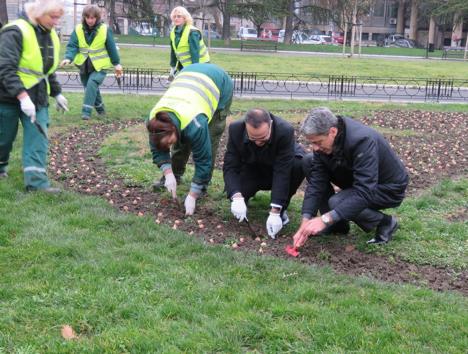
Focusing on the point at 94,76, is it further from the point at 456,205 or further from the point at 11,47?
the point at 456,205

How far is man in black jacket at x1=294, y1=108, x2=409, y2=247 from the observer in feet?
13.9

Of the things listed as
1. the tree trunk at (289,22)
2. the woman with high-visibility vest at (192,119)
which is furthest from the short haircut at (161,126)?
the tree trunk at (289,22)

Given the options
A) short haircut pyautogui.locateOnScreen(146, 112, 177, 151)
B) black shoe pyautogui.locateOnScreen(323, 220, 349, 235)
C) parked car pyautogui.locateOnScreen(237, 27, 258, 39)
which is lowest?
black shoe pyautogui.locateOnScreen(323, 220, 349, 235)

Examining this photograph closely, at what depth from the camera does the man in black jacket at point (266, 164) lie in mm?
4895

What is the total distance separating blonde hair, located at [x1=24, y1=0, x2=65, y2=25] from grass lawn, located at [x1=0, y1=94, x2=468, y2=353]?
1862 millimetres

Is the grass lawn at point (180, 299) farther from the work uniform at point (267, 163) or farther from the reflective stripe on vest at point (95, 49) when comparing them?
the reflective stripe on vest at point (95, 49)

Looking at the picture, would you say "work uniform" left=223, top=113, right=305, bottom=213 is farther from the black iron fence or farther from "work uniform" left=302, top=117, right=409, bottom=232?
the black iron fence

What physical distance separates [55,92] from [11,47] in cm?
90

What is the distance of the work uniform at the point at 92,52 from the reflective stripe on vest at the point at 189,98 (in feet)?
15.2

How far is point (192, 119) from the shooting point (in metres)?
4.79

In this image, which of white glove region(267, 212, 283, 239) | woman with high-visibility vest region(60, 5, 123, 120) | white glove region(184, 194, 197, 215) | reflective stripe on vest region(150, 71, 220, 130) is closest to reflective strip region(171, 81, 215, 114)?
reflective stripe on vest region(150, 71, 220, 130)

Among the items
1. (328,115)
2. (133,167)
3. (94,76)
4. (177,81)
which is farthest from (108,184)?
(94,76)

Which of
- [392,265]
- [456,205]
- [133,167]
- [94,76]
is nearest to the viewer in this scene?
[392,265]

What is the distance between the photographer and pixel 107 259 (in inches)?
167
